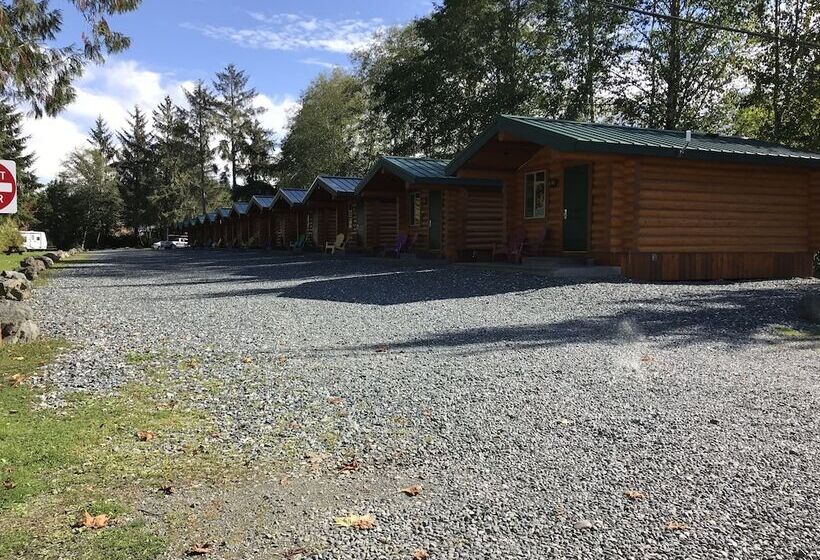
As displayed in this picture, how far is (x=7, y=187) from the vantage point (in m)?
6.20

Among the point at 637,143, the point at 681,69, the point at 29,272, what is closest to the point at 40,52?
the point at 29,272

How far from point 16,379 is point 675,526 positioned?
214 inches

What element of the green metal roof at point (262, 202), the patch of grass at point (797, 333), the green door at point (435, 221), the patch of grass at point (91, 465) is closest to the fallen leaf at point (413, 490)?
the patch of grass at point (91, 465)

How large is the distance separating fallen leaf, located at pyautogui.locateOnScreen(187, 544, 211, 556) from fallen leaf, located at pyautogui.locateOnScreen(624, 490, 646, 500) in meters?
2.08

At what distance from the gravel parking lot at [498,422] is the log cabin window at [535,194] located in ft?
24.8

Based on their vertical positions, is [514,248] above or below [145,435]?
above

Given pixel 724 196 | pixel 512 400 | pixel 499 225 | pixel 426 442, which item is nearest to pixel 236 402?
pixel 426 442

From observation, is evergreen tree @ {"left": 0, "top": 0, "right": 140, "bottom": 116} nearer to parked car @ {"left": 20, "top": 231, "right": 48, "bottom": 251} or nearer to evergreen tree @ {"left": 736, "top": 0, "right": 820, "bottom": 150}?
evergreen tree @ {"left": 736, "top": 0, "right": 820, "bottom": 150}

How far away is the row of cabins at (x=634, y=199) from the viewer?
46.6 feet

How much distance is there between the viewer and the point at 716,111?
31.2 meters

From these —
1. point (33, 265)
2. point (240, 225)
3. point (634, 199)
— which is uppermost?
→ point (240, 225)

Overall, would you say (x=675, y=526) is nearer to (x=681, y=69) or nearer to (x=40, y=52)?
(x=40, y=52)

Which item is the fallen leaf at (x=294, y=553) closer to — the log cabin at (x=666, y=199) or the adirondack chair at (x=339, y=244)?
the log cabin at (x=666, y=199)

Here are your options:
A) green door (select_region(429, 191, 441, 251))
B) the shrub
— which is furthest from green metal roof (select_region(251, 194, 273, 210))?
green door (select_region(429, 191, 441, 251))
